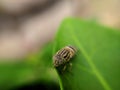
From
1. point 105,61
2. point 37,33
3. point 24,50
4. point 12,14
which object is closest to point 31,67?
point 105,61

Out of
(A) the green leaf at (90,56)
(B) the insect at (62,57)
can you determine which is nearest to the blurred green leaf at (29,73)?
(B) the insect at (62,57)

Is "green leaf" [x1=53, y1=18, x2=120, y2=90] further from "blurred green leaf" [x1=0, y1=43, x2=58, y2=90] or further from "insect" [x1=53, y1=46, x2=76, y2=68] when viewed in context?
"blurred green leaf" [x1=0, y1=43, x2=58, y2=90]

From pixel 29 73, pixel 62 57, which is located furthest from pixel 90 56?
pixel 29 73

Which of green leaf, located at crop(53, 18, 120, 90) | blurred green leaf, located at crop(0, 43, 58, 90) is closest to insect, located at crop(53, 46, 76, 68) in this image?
green leaf, located at crop(53, 18, 120, 90)

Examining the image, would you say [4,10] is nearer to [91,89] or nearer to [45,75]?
[45,75]

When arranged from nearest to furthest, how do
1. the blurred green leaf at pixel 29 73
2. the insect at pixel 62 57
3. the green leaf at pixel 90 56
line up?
the green leaf at pixel 90 56 → the insect at pixel 62 57 → the blurred green leaf at pixel 29 73

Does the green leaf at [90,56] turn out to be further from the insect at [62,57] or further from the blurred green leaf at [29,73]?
the blurred green leaf at [29,73]
